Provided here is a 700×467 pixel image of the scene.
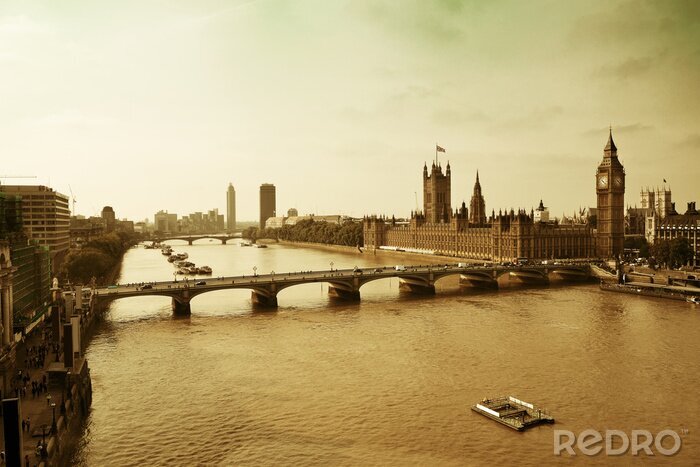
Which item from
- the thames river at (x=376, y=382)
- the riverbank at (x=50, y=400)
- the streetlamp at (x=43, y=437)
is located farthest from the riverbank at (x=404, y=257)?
the streetlamp at (x=43, y=437)

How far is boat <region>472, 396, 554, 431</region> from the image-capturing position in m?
32.8

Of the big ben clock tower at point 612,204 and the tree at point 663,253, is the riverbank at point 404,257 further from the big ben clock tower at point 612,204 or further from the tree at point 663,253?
the tree at point 663,253

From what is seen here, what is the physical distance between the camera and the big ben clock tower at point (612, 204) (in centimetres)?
12700

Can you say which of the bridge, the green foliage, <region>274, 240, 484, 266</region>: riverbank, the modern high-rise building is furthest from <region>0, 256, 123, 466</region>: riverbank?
the green foliage

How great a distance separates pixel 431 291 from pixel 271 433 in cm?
5511

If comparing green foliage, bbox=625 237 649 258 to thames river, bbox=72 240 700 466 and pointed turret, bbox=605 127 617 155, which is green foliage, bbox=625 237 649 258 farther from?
thames river, bbox=72 240 700 466

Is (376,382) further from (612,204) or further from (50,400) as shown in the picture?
(612,204)

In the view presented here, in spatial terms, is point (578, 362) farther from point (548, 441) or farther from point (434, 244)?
point (434, 244)

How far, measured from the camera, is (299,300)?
78.2m

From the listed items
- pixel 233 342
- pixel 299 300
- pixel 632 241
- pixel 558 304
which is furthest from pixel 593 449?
pixel 632 241

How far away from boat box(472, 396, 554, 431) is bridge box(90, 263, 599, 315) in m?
40.1

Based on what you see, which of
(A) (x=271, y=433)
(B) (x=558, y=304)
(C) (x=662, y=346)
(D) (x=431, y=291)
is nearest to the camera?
(A) (x=271, y=433)

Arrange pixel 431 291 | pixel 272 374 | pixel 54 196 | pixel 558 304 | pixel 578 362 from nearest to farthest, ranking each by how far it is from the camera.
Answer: pixel 272 374, pixel 578 362, pixel 558 304, pixel 431 291, pixel 54 196

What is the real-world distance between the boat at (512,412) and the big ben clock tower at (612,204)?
101869mm
